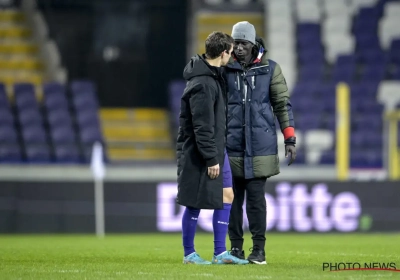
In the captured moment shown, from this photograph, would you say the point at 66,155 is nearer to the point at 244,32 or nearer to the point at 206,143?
the point at 244,32

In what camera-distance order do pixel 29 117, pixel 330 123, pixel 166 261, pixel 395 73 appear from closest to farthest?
pixel 166 261 < pixel 330 123 < pixel 29 117 < pixel 395 73

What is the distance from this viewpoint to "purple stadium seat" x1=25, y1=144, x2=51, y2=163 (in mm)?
18969

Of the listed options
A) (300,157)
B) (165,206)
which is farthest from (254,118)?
(300,157)

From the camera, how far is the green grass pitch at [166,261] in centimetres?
741

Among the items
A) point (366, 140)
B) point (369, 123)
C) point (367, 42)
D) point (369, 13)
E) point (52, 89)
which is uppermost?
point (369, 13)

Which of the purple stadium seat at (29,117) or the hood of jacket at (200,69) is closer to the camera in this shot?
the hood of jacket at (200,69)

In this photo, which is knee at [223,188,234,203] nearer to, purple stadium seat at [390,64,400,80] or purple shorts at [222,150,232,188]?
purple shorts at [222,150,232,188]

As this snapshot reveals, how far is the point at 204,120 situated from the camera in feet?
26.0

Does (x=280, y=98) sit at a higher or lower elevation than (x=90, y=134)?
higher

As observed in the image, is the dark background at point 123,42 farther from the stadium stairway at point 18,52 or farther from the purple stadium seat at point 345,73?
the purple stadium seat at point 345,73

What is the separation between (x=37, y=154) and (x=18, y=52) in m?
3.43

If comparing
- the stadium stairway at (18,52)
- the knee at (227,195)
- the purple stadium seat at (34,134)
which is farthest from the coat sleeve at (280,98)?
the stadium stairway at (18,52)

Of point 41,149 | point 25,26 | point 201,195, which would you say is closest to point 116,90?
point 25,26

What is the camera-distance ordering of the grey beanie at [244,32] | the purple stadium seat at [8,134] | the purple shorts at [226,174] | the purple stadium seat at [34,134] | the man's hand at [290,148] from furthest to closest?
1. the purple stadium seat at [34,134]
2. the purple stadium seat at [8,134]
3. the man's hand at [290,148]
4. the grey beanie at [244,32]
5. the purple shorts at [226,174]
